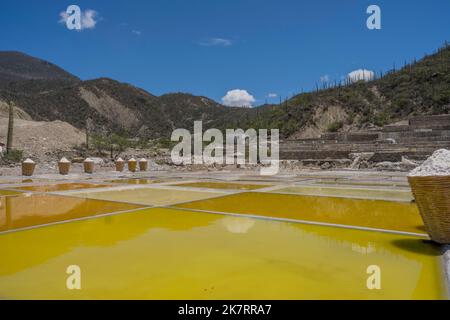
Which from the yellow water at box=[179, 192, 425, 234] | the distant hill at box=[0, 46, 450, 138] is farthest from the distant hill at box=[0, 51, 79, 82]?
the yellow water at box=[179, 192, 425, 234]

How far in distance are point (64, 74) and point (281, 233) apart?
121916 millimetres

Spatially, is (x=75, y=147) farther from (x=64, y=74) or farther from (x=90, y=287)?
(x=64, y=74)

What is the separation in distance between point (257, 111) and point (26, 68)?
81.6 m

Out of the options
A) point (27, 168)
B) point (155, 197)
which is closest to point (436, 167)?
point (155, 197)

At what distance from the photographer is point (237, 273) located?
2.51m

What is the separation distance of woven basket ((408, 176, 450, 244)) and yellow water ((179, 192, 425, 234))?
0.62 metres

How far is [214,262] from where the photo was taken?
2.77 m

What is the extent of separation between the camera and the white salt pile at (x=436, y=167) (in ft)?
9.71

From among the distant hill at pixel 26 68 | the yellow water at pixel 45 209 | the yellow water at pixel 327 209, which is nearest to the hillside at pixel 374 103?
the yellow water at pixel 327 209

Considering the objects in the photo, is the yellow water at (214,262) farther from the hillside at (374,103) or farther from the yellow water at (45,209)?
the hillside at (374,103)

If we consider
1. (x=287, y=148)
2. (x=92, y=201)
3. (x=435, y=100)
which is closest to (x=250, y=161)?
(x=287, y=148)

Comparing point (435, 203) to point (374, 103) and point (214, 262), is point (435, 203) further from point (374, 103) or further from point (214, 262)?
point (374, 103)

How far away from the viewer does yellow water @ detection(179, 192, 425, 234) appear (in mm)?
4262

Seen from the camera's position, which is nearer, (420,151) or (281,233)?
(281,233)
